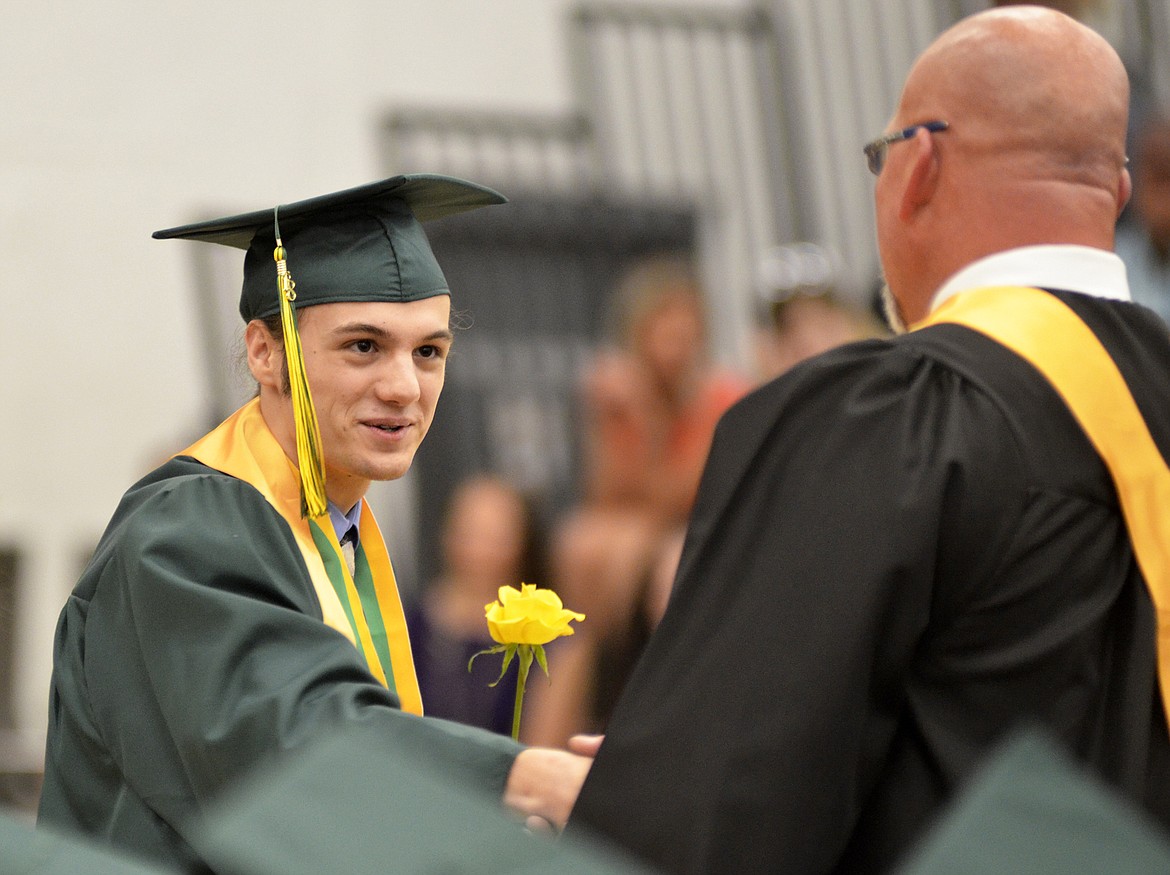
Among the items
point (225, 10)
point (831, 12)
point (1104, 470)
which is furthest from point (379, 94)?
point (1104, 470)

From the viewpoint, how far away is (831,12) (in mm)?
7629

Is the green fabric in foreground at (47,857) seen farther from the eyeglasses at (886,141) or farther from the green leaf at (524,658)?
the eyeglasses at (886,141)

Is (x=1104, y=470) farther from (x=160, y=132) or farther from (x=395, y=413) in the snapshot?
(x=160, y=132)

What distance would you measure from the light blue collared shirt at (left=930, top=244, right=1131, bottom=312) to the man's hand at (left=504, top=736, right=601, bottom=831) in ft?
2.40

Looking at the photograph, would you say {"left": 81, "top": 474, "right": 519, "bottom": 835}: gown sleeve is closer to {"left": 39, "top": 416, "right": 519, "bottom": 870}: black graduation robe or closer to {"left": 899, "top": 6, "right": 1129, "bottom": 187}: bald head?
{"left": 39, "top": 416, "right": 519, "bottom": 870}: black graduation robe

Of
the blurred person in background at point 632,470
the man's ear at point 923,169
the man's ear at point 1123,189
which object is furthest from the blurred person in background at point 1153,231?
the man's ear at point 923,169

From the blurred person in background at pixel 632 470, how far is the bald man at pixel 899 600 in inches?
102

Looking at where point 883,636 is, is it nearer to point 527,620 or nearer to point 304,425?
point 527,620

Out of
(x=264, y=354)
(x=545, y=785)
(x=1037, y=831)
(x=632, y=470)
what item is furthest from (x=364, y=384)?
(x=632, y=470)

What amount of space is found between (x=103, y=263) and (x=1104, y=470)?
5.30 meters

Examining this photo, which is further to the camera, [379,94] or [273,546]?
A: [379,94]

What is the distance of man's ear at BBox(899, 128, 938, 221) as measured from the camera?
89.6 inches

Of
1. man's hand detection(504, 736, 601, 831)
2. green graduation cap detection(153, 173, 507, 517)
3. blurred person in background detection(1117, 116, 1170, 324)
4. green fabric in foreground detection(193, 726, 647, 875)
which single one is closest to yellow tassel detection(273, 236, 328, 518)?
green graduation cap detection(153, 173, 507, 517)

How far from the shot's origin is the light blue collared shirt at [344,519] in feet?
8.14
